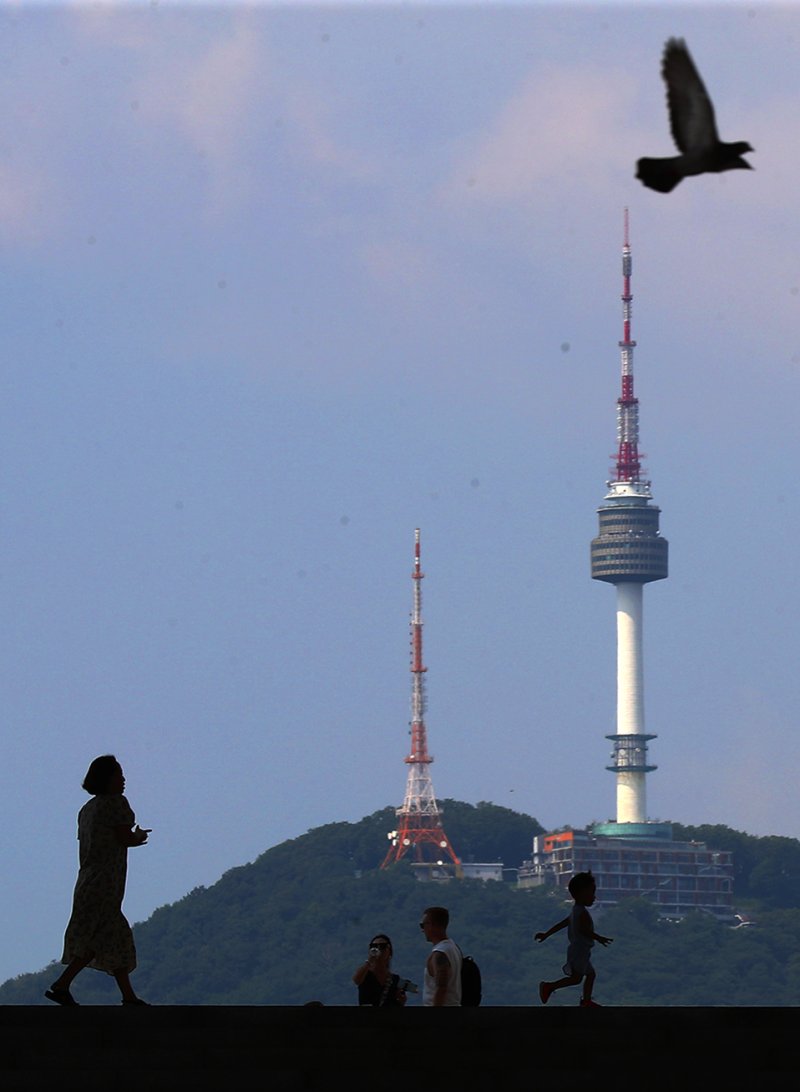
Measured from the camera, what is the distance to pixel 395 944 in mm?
183000

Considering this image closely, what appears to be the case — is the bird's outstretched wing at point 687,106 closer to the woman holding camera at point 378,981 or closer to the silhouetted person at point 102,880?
the silhouetted person at point 102,880

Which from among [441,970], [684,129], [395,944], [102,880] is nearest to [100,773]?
[102,880]

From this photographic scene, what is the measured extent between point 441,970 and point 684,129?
548 centimetres

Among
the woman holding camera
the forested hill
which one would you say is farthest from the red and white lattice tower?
the woman holding camera

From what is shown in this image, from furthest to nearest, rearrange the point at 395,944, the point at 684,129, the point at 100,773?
the point at 395,944
the point at 100,773
the point at 684,129

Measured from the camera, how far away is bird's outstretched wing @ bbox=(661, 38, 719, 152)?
9969 millimetres

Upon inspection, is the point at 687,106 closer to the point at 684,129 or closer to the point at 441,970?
the point at 684,129
